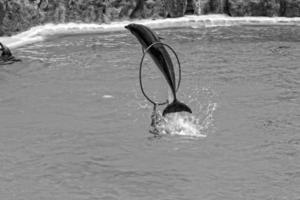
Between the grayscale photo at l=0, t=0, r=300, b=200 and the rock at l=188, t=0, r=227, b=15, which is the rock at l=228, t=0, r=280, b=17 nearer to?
the rock at l=188, t=0, r=227, b=15

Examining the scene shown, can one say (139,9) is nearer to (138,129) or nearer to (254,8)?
(254,8)

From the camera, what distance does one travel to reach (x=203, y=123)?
41.0ft

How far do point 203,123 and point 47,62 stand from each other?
7.87 meters

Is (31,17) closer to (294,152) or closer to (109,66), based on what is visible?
(109,66)

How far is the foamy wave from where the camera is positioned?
22.8 metres

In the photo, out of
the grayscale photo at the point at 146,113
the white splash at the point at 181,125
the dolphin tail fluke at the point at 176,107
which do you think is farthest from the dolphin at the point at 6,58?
the dolphin tail fluke at the point at 176,107

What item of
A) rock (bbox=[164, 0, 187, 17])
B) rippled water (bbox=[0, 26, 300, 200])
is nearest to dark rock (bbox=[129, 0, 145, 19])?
rock (bbox=[164, 0, 187, 17])

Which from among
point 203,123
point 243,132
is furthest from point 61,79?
point 243,132

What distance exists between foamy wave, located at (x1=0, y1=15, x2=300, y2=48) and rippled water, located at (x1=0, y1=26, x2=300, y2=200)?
2506 millimetres

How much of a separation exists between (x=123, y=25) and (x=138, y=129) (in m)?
14.3

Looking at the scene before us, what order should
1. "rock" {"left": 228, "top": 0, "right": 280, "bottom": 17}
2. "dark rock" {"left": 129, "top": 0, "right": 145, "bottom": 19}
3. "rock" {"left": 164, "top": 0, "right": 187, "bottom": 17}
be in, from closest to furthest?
"dark rock" {"left": 129, "top": 0, "right": 145, "bottom": 19}
"rock" {"left": 164, "top": 0, "right": 187, "bottom": 17}
"rock" {"left": 228, "top": 0, "right": 280, "bottom": 17}

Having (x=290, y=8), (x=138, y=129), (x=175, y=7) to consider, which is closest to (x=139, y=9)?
(x=175, y=7)

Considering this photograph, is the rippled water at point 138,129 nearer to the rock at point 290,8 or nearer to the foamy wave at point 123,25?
the foamy wave at point 123,25

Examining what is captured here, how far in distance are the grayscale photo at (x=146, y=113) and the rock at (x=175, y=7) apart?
3.60m
